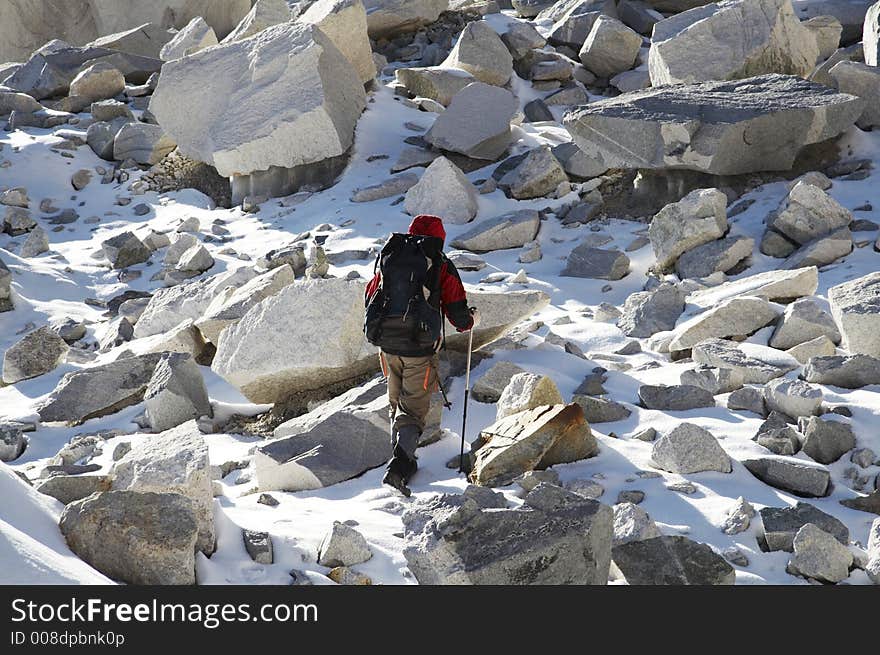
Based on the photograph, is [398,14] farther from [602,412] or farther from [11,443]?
[602,412]

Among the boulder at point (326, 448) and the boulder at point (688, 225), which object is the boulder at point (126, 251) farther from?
the boulder at point (688, 225)

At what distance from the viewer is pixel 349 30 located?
45.1 ft

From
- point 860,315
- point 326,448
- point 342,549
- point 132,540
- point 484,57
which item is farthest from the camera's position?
point 484,57

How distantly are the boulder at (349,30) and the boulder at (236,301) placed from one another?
5.84 m

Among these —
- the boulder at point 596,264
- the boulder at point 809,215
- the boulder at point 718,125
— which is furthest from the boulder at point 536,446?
the boulder at point 718,125

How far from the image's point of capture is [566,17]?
15977mm

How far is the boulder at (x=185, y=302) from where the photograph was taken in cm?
902

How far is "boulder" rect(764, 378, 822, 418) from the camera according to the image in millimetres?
5957

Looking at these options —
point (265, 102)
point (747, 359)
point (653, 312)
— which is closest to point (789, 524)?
point (747, 359)

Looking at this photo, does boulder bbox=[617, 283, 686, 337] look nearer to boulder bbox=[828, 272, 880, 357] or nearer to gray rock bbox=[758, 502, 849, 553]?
boulder bbox=[828, 272, 880, 357]

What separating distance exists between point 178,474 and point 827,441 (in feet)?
11.7

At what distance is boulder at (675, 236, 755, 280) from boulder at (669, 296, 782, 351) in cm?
142

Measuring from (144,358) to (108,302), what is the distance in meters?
2.89

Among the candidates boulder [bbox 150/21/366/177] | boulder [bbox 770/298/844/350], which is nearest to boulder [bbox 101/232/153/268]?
boulder [bbox 150/21/366/177]
